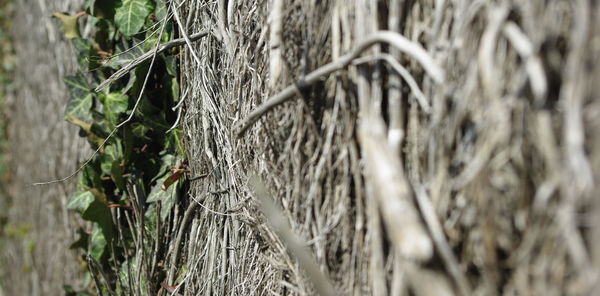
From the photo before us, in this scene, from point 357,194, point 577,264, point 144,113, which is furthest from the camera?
point 144,113

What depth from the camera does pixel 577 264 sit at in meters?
0.94

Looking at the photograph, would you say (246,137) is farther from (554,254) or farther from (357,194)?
(554,254)

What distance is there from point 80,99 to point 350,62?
59.9 inches

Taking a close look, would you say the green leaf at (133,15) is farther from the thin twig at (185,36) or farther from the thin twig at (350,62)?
the thin twig at (350,62)

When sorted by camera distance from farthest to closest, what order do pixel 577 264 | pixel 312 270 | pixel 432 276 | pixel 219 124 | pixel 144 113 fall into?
pixel 144 113 < pixel 219 124 < pixel 312 270 < pixel 432 276 < pixel 577 264

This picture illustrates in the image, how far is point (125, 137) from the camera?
2.24 metres

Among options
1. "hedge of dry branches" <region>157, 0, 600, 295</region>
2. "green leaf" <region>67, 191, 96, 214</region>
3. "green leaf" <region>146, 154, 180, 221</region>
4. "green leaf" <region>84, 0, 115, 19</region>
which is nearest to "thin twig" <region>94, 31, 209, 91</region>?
"hedge of dry branches" <region>157, 0, 600, 295</region>

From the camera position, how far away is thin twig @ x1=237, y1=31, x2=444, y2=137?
3.77ft

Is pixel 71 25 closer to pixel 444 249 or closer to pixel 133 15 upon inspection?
pixel 133 15

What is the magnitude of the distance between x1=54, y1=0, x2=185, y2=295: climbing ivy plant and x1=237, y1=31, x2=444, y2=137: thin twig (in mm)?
657

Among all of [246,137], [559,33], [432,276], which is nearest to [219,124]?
[246,137]

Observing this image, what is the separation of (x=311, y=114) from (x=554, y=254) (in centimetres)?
62

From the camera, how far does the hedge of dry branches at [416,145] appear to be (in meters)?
0.98

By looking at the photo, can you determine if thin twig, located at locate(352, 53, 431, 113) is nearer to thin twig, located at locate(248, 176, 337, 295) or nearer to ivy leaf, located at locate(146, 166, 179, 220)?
thin twig, located at locate(248, 176, 337, 295)
